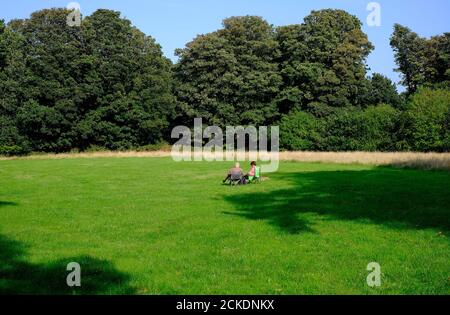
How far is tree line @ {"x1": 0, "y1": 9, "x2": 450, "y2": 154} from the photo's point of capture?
59750mm

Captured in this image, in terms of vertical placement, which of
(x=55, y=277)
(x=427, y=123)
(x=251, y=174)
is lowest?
(x=55, y=277)

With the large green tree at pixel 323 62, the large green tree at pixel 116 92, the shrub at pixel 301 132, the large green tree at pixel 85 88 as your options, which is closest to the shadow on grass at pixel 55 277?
the shrub at pixel 301 132

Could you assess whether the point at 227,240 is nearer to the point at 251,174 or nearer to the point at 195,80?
the point at 251,174

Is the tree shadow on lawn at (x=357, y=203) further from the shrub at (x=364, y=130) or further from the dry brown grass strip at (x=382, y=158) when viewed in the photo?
the shrub at (x=364, y=130)

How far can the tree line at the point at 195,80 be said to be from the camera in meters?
59.8

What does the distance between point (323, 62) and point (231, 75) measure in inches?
543

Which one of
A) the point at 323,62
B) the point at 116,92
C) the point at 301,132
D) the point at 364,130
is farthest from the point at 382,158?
the point at 116,92

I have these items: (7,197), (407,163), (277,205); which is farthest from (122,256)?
(407,163)

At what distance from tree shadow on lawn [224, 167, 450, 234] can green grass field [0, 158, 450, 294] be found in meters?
0.04

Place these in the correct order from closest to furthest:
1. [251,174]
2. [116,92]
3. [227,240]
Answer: [227,240] < [251,174] < [116,92]

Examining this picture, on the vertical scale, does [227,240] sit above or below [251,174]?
below

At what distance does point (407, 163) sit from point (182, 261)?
2746 centimetres

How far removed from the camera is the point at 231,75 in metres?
63.0

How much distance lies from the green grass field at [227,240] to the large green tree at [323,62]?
144 feet
